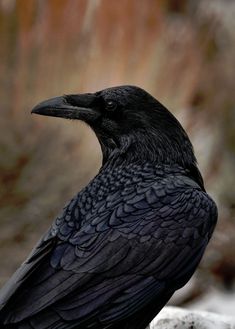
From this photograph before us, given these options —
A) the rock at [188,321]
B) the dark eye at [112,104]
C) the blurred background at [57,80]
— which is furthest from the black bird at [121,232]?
the blurred background at [57,80]

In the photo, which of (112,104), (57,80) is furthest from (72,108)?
(57,80)

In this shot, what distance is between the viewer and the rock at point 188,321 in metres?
3.75

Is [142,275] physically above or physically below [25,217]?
above

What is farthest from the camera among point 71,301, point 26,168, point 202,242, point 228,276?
point 228,276

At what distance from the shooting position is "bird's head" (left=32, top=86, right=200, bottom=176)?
3.38m

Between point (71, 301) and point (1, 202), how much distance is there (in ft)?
7.78

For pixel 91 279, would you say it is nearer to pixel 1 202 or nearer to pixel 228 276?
pixel 1 202

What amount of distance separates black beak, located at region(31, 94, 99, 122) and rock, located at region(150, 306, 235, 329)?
748 millimetres

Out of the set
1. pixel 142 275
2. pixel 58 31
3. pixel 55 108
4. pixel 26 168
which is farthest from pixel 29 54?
pixel 142 275

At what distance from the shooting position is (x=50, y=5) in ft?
18.1

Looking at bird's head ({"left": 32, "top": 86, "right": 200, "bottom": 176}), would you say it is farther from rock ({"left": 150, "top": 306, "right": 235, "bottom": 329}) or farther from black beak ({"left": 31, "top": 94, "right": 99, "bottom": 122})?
rock ({"left": 150, "top": 306, "right": 235, "bottom": 329})

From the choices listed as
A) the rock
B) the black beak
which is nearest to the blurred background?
the rock

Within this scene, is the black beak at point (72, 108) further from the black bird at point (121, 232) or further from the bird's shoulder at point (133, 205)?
the bird's shoulder at point (133, 205)

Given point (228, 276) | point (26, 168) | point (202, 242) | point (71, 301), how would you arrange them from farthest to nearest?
point (228, 276)
point (26, 168)
point (202, 242)
point (71, 301)
